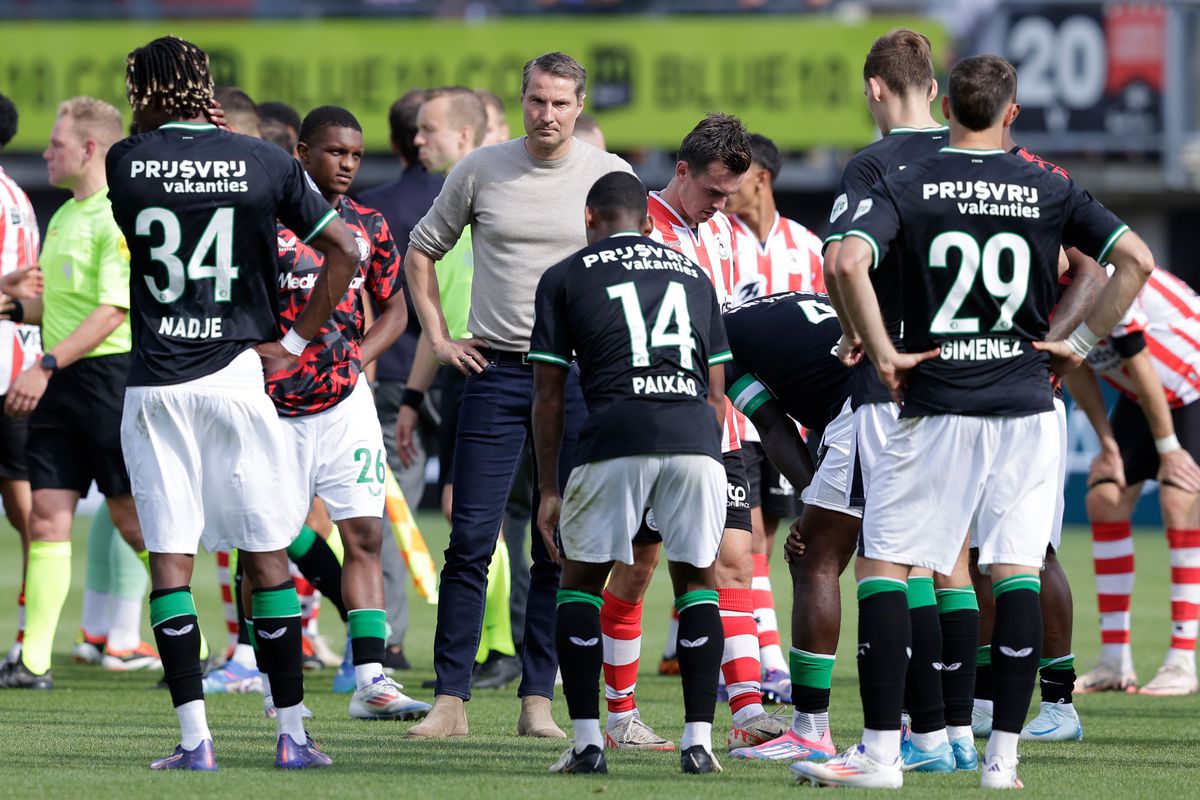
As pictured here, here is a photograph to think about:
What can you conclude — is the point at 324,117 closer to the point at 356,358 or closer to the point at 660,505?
the point at 356,358

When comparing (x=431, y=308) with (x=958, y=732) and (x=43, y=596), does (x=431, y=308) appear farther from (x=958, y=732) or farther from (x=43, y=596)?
(x=43, y=596)

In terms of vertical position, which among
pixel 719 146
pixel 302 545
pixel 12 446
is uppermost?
pixel 719 146

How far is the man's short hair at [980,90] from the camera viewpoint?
536cm

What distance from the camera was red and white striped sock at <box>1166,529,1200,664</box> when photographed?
8.63 m

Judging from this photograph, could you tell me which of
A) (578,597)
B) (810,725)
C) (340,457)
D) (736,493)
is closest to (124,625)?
(340,457)

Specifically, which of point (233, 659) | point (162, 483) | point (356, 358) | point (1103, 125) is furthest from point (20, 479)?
point (1103, 125)

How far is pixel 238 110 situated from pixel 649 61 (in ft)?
48.2

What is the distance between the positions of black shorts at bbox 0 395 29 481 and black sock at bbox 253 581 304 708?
344 centimetres

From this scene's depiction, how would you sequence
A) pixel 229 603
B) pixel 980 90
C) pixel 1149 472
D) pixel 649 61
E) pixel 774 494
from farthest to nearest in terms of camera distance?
pixel 649 61
pixel 229 603
pixel 1149 472
pixel 774 494
pixel 980 90

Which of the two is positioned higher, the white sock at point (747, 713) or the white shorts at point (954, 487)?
the white shorts at point (954, 487)

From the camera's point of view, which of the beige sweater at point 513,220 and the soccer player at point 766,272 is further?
the soccer player at point 766,272

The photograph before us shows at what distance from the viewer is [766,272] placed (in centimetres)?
859

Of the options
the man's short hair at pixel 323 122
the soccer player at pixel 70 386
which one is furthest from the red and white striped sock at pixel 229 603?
the man's short hair at pixel 323 122

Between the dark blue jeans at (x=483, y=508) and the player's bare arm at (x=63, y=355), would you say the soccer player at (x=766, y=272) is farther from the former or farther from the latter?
the player's bare arm at (x=63, y=355)
